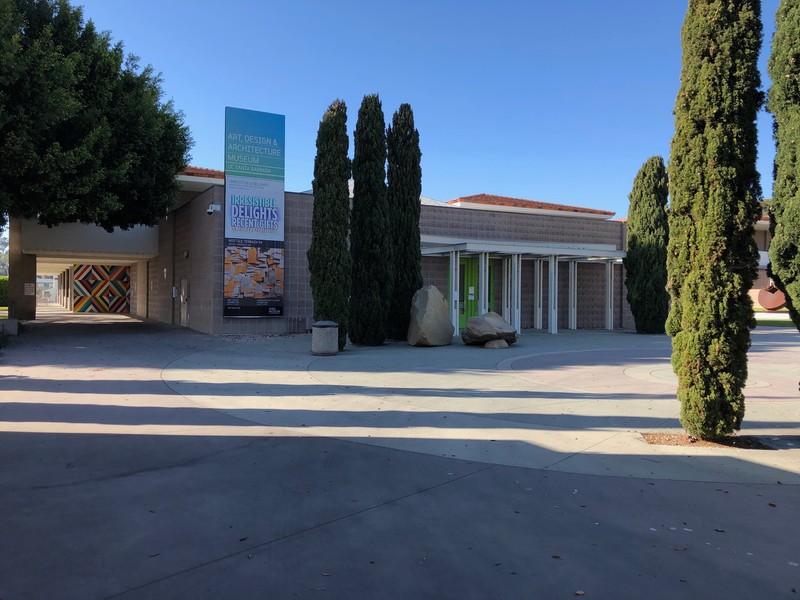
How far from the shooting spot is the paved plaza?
11.2 feet

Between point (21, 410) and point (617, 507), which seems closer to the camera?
point (617, 507)

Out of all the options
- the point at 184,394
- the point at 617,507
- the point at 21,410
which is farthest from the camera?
the point at 184,394

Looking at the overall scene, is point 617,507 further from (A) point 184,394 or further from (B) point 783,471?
(A) point 184,394

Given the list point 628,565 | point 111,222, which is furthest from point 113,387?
point 111,222

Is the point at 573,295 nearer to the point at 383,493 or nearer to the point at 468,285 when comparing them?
the point at 468,285

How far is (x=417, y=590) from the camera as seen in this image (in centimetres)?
326

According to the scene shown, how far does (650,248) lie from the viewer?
22531mm

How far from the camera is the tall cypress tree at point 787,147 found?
6.00 metres

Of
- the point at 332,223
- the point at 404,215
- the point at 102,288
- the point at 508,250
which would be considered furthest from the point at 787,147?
the point at 102,288

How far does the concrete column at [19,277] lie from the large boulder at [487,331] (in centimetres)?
2002

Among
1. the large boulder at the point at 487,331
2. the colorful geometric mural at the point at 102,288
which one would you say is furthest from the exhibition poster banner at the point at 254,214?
the colorful geometric mural at the point at 102,288

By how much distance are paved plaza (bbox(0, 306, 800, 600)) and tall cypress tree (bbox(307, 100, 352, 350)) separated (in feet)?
18.9

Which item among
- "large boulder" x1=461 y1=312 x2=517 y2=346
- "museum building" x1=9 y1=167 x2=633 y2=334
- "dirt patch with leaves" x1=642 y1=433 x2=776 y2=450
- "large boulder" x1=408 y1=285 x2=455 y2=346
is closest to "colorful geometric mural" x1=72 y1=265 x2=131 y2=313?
"museum building" x1=9 y1=167 x2=633 y2=334

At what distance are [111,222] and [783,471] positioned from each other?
1965cm
